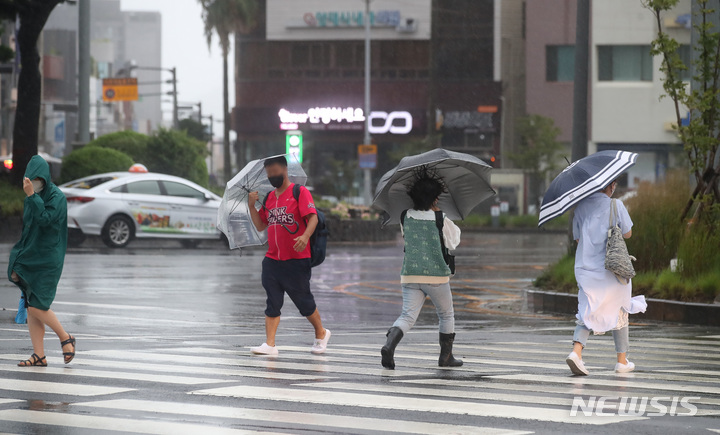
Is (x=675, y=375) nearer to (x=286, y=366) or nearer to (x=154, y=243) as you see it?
(x=286, y=366)

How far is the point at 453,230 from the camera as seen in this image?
938cm

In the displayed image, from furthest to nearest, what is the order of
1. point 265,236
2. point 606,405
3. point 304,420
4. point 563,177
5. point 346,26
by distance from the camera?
point 346,26
point 265,236
point 563,177
point 606,405
point 304,420

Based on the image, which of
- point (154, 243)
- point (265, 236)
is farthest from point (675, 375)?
point (154, 243)

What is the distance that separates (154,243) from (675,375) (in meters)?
22.1

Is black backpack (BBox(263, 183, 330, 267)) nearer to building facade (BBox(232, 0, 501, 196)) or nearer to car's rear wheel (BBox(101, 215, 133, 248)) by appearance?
car's rear wheel (BBox(101, 215, 133, 248))

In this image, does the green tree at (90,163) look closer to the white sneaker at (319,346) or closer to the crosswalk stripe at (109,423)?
the white sneaker at (319,346)

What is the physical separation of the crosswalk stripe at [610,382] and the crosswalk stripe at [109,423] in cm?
292

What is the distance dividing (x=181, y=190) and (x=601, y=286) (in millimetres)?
18697

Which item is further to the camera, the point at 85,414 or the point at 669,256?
the point at 669,256

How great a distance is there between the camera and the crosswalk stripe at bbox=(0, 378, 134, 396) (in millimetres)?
7867

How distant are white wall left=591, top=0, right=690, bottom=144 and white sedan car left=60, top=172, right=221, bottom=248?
106ft

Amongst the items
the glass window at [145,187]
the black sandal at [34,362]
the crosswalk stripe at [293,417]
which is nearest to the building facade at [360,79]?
the glass window at [145,187]

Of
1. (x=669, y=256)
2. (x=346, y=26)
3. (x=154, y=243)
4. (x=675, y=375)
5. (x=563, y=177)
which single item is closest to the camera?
(x=675, y=375)

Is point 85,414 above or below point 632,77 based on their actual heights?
below
